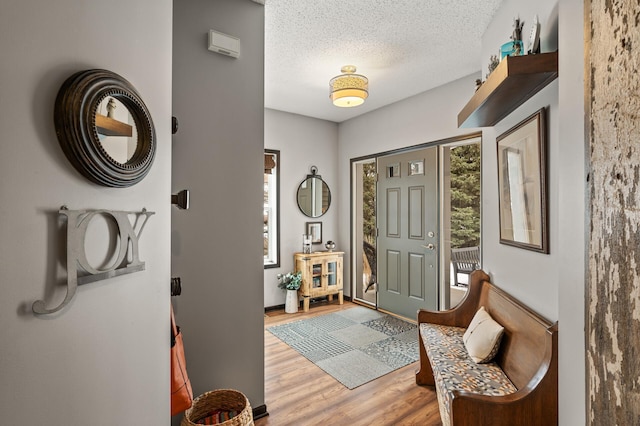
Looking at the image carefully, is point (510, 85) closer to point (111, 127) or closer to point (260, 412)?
point (111, 127)

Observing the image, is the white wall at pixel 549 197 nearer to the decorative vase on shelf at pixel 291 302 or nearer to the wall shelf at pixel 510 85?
the wall shelf at pixel 510 85

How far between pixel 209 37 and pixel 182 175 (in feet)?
2.84

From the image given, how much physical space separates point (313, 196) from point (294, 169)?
50 cm

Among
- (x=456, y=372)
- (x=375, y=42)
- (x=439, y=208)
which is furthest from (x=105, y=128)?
(x=439, y=208)

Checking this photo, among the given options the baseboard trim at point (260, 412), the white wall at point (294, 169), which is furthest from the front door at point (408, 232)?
the baseboard trim at point (260, 412)

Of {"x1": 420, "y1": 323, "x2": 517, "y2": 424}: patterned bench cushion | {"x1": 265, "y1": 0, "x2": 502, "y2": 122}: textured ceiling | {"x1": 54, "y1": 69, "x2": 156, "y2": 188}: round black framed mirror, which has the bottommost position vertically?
{"x1": 420, "y1": 323, "x2": 517, "y2": 424}: patterned bench cushion

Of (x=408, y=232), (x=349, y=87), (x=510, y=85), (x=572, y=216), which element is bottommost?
(x=408, y=232)

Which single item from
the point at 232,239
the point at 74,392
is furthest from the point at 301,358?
the point at 74,392

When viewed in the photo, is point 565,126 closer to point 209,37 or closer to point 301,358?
point 209,37

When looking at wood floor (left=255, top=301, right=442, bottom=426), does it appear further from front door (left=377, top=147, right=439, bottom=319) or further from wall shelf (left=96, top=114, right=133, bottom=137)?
wall shelf (left=96, top=114, right=133, bottom=137)

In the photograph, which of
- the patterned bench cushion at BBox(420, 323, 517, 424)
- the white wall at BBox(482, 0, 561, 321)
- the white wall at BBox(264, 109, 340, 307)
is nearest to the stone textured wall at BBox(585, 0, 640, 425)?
the white wall at BBox(482, 0, 561, 321)

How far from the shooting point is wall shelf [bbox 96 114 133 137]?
35.3 inches

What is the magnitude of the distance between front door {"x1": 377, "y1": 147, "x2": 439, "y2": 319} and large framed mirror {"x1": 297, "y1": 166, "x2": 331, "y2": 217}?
0.87 m

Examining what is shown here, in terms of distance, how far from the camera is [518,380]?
1.66 meters
